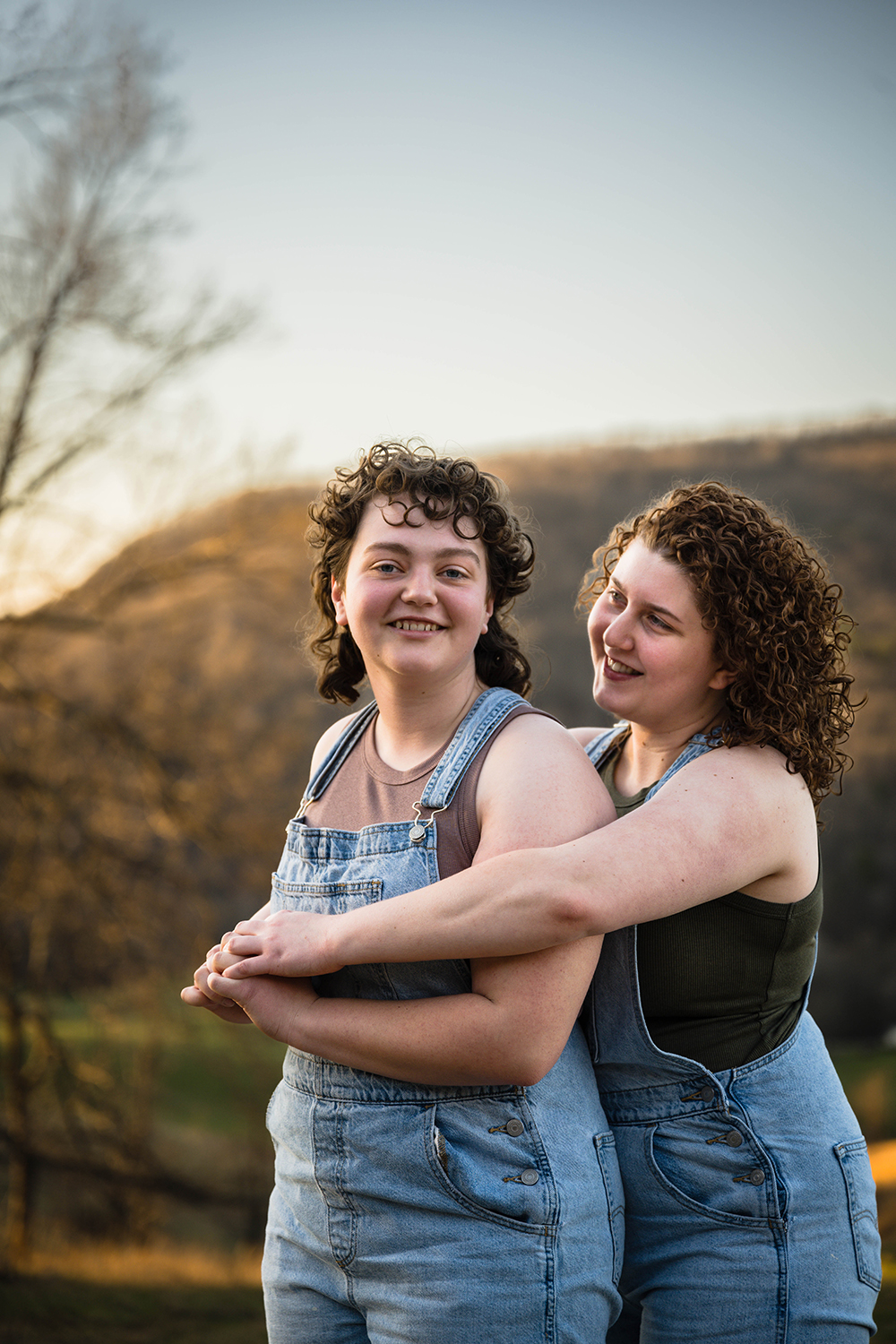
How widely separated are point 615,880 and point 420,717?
479mm

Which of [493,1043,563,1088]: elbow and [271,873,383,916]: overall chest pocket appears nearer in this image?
[493,1043,563,1088]: elbow

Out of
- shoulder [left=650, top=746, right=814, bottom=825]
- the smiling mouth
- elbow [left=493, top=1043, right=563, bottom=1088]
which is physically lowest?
elbow [left=493, top=1043, right=563, bottom=1088]

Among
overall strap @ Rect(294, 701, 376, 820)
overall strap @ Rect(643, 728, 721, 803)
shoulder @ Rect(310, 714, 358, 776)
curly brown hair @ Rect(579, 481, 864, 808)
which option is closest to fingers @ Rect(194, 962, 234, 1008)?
overall strap @ Rect(294, 701, 376, 820)

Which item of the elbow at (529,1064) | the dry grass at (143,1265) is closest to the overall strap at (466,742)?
the elbow at (529,1064)

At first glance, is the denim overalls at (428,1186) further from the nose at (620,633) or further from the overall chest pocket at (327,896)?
the nose at (620,633)

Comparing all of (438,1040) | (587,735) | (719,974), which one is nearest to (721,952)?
(719,974)

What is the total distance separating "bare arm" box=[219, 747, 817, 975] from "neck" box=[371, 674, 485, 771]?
1.04 feet

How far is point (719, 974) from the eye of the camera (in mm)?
1571

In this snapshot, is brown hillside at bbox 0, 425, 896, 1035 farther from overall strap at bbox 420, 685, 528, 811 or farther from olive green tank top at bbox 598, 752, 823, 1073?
olive green tank top at bbox 598, 752, 823, 1073

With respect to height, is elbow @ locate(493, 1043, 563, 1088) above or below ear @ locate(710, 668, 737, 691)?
below

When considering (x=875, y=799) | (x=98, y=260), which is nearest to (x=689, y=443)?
(x=875, y=799)

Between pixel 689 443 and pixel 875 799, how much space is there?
10.8 metres

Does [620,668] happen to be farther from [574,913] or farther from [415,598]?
[574,913]

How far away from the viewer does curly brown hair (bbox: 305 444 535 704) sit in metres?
1.70
